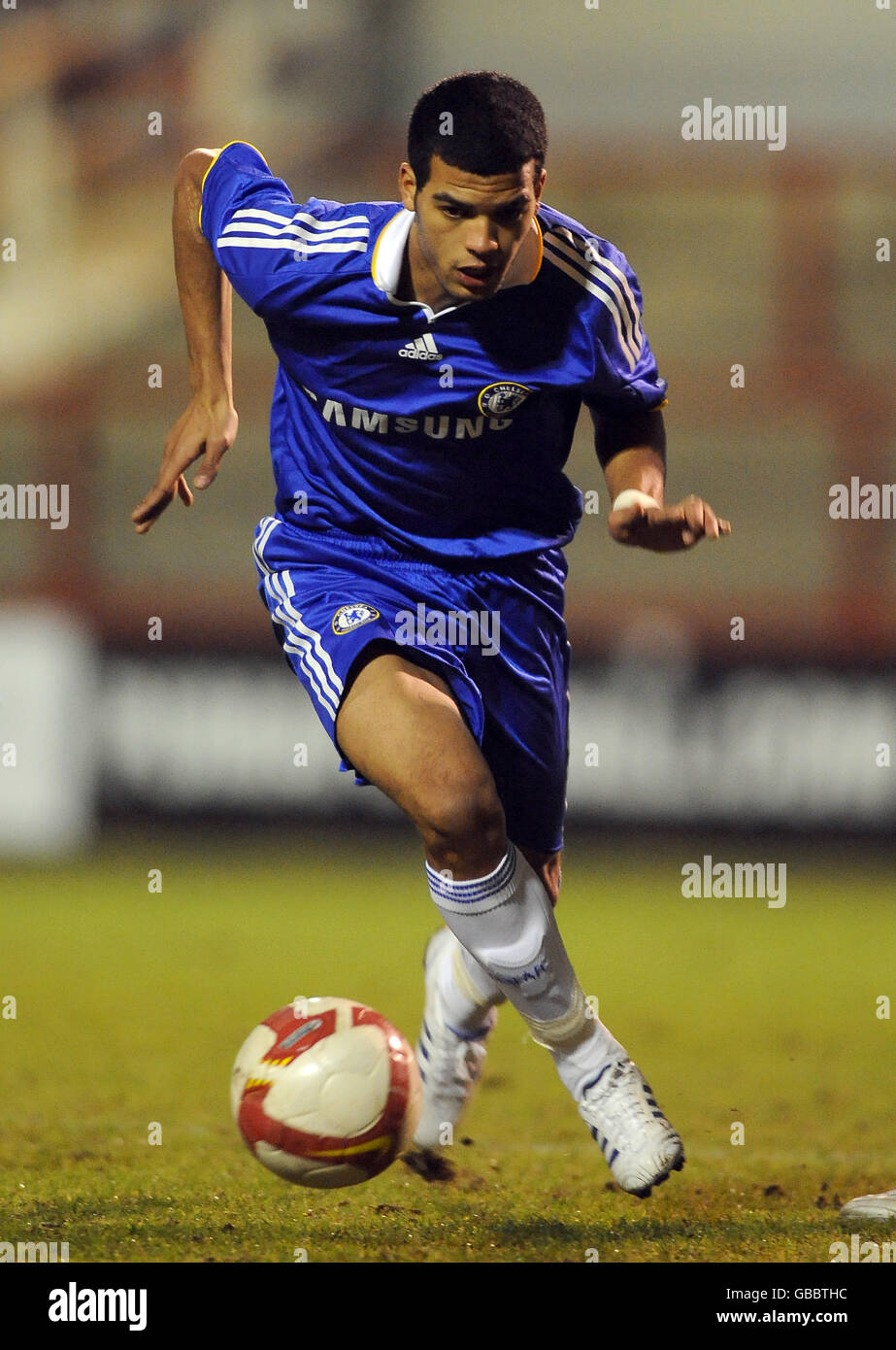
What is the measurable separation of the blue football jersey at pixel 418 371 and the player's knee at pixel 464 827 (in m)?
0.76

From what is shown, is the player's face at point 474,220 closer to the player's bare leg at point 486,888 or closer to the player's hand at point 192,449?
the player's hand at point 192,449

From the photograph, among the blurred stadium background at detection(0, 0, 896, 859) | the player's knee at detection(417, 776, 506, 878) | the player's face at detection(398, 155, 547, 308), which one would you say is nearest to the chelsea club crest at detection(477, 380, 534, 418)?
the player's face at detection(398, 155, 547, 308)

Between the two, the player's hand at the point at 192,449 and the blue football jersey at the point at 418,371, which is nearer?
the blue football jersey at the point at 418,371

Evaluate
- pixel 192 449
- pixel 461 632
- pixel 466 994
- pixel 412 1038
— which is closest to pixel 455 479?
pixel 461 632

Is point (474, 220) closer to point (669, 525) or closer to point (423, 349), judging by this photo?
point (423, 349)

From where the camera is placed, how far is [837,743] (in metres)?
9.79

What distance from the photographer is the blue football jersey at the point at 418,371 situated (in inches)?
146

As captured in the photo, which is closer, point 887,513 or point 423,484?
point 423,484

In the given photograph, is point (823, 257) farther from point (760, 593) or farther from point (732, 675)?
point (732, 675)

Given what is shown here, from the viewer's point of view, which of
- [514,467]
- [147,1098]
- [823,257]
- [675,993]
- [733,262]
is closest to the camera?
[514,467]

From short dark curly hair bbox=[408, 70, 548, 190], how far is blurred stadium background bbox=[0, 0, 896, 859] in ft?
21.5

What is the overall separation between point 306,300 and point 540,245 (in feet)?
1.76

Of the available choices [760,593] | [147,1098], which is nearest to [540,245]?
[147,1098]

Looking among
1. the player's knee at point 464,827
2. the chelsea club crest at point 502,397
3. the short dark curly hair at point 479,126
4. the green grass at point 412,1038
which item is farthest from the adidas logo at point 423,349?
the green grass at point 412,1038
